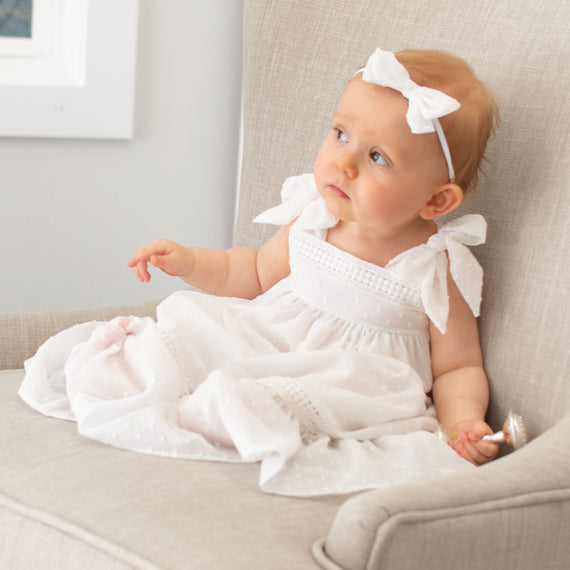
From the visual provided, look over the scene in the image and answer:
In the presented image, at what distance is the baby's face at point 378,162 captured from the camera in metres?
1.06

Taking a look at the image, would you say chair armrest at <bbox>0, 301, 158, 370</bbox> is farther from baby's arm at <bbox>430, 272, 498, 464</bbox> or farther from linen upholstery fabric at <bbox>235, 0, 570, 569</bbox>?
baby's arm at <bbox>430, 272, 498, 464</bbox>

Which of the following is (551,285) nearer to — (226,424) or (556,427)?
(556,427)

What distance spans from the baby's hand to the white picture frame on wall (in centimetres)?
89

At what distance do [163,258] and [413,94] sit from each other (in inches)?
14.6

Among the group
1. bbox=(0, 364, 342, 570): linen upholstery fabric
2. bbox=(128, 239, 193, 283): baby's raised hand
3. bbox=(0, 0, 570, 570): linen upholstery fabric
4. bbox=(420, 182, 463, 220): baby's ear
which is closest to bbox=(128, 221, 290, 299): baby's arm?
bbox=(128, 239, 193, 283): baby's raised hand

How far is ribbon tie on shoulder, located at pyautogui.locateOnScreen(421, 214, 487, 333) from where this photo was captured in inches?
42.7

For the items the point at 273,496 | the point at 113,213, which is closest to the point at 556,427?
the point at 273,496

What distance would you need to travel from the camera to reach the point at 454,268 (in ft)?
3.59

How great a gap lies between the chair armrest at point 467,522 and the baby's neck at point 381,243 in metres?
0.37

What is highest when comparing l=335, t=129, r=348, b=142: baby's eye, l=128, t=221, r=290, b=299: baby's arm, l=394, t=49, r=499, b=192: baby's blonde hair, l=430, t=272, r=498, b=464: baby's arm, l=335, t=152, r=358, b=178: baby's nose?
l=394, t=49, r=499, b=192: baby's blonde hair

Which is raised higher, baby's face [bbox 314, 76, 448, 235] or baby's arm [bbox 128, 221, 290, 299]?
baby's face [bbox 314, 76, 448, 235]

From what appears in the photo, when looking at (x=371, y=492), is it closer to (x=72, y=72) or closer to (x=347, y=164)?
(x=347, y=164)

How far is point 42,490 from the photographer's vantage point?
0.83m

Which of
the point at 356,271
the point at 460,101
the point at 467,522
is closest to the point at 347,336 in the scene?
the point at 356,271
